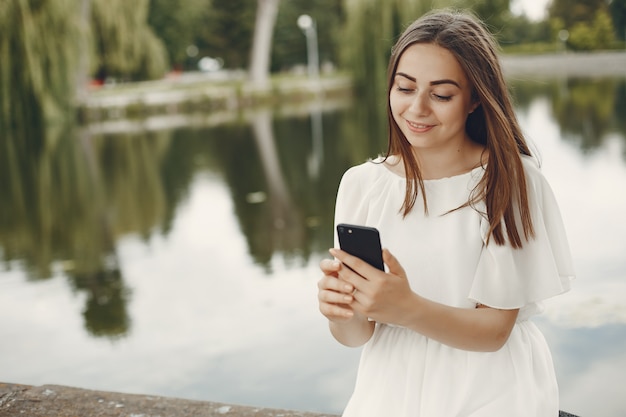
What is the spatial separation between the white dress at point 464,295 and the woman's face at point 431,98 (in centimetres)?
8

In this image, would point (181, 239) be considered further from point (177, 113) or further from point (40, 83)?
point (177, 113)

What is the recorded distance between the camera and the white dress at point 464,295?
4.45 ft

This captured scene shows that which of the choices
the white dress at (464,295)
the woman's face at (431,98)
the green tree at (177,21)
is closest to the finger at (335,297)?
the white dress at (464,295)

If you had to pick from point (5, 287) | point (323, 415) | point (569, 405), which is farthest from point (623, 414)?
point (5, 287)

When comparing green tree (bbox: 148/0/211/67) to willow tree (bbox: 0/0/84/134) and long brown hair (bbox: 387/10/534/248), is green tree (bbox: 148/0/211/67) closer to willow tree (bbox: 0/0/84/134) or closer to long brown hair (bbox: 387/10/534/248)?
willow tree (bbox: 0/0/84/134)

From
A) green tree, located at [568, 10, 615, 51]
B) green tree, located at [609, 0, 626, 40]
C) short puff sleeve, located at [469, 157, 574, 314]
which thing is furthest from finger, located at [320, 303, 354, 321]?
green tree, located at [568, 10, 615, 51]

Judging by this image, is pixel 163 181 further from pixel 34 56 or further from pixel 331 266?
pixel 331 266

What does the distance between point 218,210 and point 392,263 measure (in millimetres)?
6396

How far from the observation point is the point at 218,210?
7.55 meters

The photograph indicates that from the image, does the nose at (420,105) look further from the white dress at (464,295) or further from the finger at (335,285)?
the finger at (335,285)

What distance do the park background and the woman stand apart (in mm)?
410

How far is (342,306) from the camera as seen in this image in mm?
1321

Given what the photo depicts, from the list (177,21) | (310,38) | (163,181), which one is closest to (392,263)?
(163,181)

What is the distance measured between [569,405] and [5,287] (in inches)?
146
